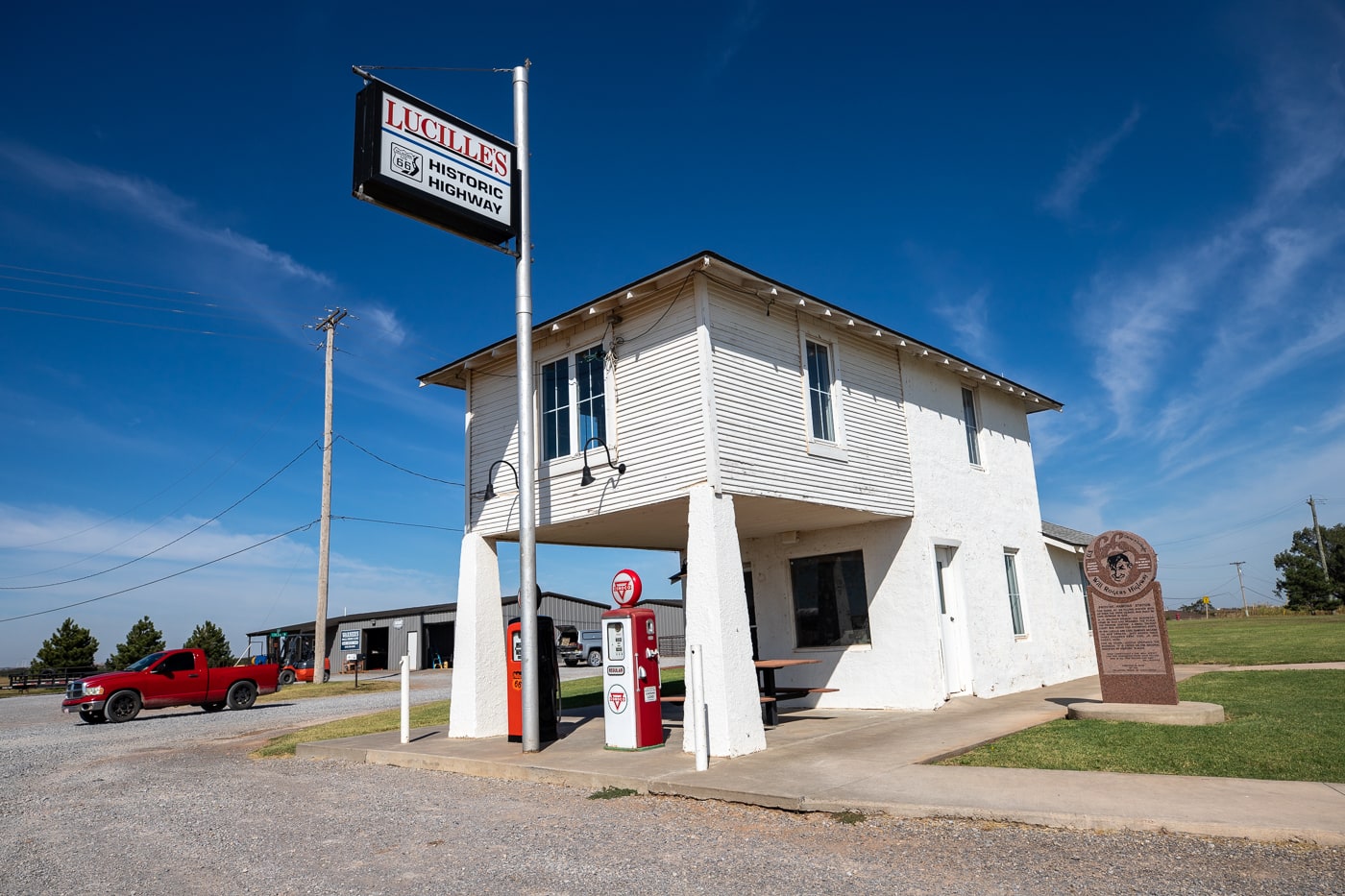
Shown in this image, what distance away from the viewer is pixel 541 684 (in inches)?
447

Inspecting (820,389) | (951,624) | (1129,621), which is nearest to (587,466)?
(820,389)

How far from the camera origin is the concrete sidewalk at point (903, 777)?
226 inches

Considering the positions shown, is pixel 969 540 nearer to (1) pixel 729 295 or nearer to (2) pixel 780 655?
(2) pixel 780 655

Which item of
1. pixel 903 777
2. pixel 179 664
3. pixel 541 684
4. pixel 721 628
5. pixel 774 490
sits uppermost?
pixel 774 490

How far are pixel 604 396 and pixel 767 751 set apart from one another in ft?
16.5

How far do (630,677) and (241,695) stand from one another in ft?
60.8

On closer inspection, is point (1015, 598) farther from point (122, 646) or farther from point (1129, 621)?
point (122, 646)

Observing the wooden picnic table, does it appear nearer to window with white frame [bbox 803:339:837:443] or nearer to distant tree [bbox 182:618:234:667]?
window with white frame [bbox 803:339:837:443]

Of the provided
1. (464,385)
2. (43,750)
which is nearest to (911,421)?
(464,385)

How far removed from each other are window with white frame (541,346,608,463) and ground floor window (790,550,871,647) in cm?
471

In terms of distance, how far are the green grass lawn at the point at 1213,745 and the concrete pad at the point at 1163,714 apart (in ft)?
0.47

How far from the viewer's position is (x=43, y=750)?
14.9 metres

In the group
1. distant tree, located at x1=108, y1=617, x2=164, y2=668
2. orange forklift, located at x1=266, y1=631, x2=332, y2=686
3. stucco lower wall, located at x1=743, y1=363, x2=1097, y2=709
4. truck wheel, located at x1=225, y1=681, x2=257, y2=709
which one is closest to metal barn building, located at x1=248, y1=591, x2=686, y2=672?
orange forklift, located at x1=266, y1=631, x2=332, y2=686

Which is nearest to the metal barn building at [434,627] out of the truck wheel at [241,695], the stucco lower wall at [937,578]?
the truck wheel at [241,695]
